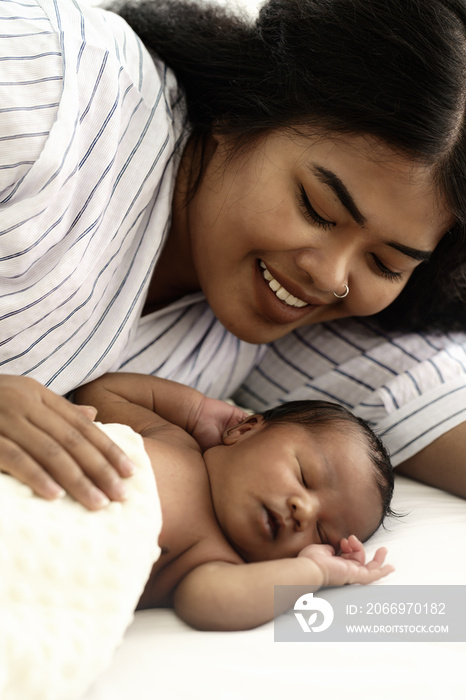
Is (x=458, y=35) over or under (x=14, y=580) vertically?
over

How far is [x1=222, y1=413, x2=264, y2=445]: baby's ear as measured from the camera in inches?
40.3

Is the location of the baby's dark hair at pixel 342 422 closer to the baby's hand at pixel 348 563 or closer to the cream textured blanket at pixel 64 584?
the baby's hand at pixel 348 563

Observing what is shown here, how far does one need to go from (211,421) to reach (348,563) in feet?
1.25

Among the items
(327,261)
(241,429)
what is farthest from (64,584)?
(327,261)

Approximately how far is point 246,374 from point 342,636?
33.3 inches

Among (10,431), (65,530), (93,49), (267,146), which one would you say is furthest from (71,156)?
(65,530)

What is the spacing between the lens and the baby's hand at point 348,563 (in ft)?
2.70

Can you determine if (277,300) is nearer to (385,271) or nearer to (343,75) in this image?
(385,271)

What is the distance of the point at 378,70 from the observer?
40.7 inches

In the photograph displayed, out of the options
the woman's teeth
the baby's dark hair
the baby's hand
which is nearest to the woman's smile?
the woman's teeth

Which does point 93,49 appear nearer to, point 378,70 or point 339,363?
point 378,70

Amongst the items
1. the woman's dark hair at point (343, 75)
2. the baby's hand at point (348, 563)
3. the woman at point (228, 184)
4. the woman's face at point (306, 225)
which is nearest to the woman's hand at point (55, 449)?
the woman at point (228, 184)

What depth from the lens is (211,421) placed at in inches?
44.9

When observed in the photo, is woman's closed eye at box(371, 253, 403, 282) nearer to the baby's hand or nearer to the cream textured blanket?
the baby's hand
